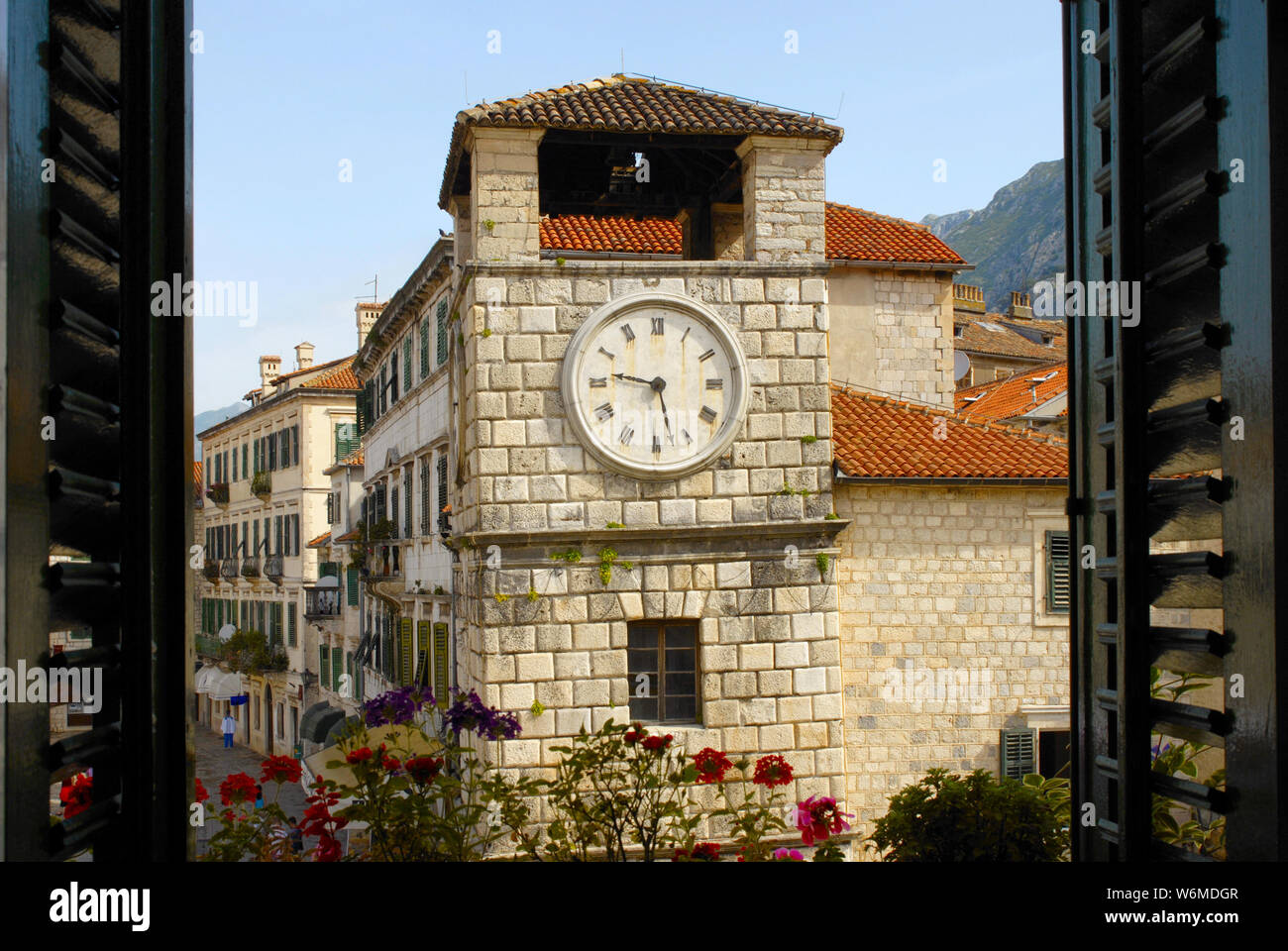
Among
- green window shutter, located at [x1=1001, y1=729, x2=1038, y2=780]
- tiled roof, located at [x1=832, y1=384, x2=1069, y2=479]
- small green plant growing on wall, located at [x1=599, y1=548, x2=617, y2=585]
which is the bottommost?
green window shutter, located at [x1=1001, y1=729, x2=1038, y2=780]

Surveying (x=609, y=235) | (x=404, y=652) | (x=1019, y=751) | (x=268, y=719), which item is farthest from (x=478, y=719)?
(x=268, y=719)

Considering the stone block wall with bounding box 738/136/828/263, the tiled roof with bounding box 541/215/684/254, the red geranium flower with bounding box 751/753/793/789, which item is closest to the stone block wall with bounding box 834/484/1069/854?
the stone block wall with bounding box 738/136/828/263

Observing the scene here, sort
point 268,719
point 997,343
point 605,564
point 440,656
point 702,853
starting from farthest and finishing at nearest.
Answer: point 268,719
point 997,343
point 440,656
point 605,564
point 702,853

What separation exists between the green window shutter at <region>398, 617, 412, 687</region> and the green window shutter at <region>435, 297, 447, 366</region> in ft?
18.8

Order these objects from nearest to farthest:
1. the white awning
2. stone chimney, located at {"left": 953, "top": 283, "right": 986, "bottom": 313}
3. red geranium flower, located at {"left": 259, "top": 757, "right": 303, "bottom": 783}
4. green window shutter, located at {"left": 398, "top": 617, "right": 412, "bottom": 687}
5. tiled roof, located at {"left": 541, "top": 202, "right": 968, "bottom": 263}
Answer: red geranium flower, located at {"left": 259, "top": 757, "right": 303, "bottom": 783}
tiled roof, located at {"left": 541, "top": 202, "right": 968, "bottom": 263}
green window shutter, located at {"left": 398, "top": 617, "right": 412, "bottom": 687}
the white awning
stone chimney, located at {"left": 953, "top": 283, "right": 986, "bottom": 313}

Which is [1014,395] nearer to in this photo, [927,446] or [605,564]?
[927,446]

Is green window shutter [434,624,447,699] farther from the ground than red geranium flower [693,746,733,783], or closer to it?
closer to it

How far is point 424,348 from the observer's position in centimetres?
2169

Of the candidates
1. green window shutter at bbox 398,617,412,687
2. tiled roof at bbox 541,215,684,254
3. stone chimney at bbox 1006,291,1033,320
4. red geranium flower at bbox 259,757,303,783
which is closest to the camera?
red geranium flower at bbox 259,757,303,783

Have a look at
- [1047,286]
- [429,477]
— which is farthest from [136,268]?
[429,477]

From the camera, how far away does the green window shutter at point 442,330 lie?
64.4 ft

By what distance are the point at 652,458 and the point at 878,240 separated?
9618mm

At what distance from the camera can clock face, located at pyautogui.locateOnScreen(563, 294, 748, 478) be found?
1352 cm

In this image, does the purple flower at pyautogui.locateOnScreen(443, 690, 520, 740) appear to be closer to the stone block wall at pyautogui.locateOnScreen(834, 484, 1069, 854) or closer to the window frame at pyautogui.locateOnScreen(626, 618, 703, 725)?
the window frame at pyautogui.locateOnScreen(626, 618, 703, 725)
